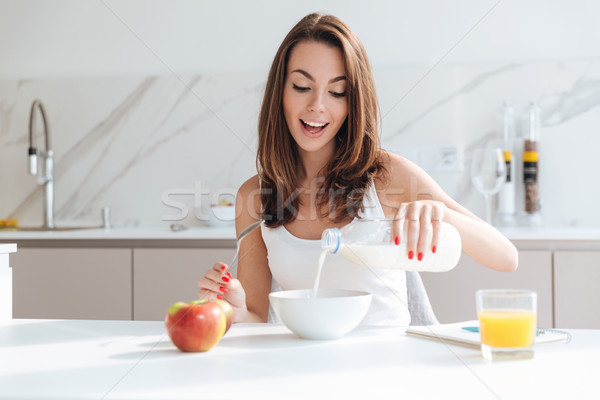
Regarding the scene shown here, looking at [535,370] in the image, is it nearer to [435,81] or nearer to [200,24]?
[435,81]

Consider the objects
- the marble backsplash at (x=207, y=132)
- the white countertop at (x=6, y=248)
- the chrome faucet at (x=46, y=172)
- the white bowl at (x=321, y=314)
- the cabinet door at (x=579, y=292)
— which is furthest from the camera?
the chrome faucet at (x=46, y=172)

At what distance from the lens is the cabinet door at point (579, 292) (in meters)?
2.09

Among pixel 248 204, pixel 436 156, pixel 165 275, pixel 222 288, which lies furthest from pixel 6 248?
pixel 436 156

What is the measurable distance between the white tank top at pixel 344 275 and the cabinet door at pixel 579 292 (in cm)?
81

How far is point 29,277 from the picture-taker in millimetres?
2396

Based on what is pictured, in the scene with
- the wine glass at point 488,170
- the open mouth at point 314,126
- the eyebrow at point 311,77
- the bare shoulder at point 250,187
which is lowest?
the bare shoulder at point 250,187

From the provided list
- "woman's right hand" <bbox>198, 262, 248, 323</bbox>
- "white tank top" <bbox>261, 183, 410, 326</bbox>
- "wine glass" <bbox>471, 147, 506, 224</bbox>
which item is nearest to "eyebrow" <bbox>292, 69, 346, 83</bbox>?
"white tank top" <bbox>261, 183, 410, 326</bbox>

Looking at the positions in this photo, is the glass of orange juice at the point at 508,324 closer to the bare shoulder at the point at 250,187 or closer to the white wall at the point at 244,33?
the bare shoulder at the point at 250,187

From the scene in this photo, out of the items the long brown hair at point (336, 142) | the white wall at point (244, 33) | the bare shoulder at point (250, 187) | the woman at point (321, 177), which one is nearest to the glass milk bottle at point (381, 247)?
the woman at point (321, 177)

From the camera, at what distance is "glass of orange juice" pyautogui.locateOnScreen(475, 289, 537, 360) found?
0.83m

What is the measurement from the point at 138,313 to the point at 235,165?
33.6 inches

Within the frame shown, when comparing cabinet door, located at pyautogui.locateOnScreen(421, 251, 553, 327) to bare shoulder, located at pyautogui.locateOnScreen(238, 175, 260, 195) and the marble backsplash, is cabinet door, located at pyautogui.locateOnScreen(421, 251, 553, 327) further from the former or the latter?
bare shoulder, located at pyautogui.locateOnScreen(238, 175, 260, 195)

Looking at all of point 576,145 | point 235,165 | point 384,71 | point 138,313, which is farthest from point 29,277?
point 576,145

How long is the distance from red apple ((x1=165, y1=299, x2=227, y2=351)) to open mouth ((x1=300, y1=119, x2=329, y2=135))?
0.74 meters
